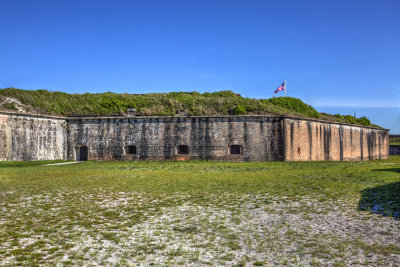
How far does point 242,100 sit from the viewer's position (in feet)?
73.9

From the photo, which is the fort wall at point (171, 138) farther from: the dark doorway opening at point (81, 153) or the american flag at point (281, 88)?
the american flag at point (281, 88)

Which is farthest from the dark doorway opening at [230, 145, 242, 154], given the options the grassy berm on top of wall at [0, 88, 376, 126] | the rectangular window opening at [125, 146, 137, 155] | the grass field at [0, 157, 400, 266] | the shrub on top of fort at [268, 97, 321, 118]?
the grass field at [0, 157, 400, 266]

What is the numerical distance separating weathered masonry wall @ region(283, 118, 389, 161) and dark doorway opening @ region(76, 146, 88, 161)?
13.4 metres

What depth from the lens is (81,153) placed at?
2145cm

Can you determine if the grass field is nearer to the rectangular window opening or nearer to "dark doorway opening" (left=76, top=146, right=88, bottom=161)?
the rectangular window opening

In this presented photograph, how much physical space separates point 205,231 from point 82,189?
507 centimetres

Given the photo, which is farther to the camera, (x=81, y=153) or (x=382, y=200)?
(x=81, y=153)

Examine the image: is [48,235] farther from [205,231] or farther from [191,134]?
[191,134]

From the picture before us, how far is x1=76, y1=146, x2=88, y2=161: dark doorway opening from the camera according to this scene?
21336 mm

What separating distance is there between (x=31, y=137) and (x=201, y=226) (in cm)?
1747

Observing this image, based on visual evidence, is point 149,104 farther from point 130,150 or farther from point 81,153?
point 81,153

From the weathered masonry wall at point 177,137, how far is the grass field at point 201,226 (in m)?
11.2

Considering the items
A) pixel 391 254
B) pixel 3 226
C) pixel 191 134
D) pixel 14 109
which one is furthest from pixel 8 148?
pixel 391 254

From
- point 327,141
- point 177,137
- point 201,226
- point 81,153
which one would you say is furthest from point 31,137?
point 327,141
